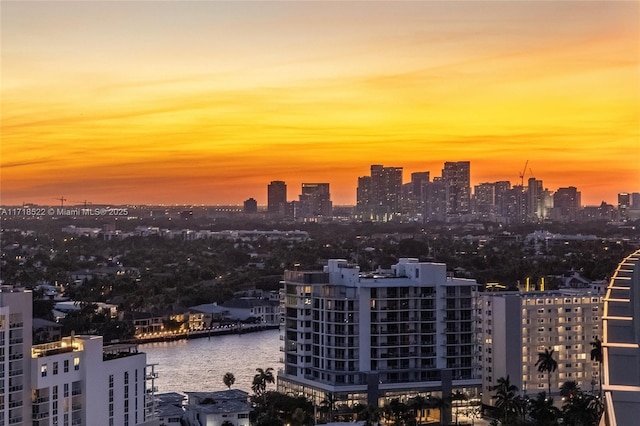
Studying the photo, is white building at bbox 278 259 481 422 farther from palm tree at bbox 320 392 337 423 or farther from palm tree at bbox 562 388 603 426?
palm tree at bbox 562 388 603 426

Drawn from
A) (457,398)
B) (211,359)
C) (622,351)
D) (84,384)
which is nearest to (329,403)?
(457,398)

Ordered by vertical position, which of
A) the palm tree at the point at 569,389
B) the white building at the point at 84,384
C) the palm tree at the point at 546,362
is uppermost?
the white building at the point at 84,384

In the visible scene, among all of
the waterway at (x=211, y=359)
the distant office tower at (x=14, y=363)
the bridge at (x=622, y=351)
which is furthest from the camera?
the waterway at (x=211, y=359)

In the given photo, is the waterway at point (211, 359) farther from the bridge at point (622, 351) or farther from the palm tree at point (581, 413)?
the bridge at point (622, 351)

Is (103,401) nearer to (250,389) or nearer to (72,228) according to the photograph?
(250,389)

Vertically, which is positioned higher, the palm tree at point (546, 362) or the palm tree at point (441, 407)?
the palm tree at point (546, 362)

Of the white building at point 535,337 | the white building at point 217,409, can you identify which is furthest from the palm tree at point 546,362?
the white building at point 217,409
